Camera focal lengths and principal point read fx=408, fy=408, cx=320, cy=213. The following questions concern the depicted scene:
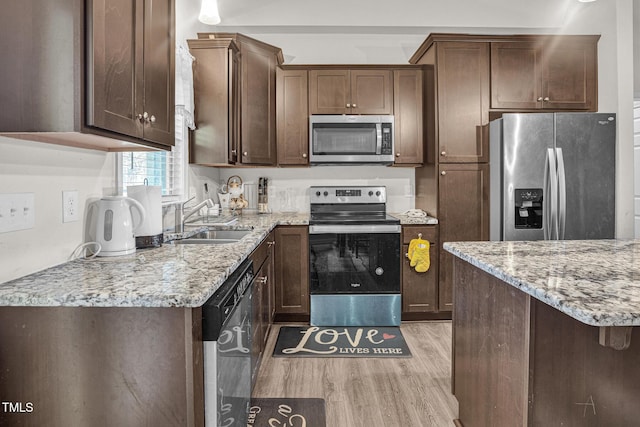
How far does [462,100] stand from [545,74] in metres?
0.72

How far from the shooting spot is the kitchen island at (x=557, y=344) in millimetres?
1084

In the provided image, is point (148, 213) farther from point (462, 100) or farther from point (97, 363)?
point (462, 100)

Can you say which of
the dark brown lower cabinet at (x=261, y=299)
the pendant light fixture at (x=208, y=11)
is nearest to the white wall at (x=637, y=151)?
the dark brown lower cabinet at (x=261, y=299)

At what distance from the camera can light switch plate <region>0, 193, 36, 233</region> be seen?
1.22m

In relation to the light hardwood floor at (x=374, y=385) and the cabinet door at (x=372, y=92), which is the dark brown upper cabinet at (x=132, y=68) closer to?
the light hardwood floor at (x=374, y=385)

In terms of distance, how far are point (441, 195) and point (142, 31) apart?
8.25ft

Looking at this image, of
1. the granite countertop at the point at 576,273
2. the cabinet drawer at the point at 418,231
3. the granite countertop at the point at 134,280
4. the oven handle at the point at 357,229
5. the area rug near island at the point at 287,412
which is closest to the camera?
the granite countertop at the point at 576,273

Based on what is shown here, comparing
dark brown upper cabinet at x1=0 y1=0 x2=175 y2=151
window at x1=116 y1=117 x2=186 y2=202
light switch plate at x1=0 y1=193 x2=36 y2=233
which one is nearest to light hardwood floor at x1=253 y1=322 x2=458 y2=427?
window at x1=116 y1=117 x2=186 y2=202

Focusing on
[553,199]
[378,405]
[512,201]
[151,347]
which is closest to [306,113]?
[512,201]

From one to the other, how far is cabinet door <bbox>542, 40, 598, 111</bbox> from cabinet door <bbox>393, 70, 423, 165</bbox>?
1008 millimetres

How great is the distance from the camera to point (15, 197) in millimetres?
1270

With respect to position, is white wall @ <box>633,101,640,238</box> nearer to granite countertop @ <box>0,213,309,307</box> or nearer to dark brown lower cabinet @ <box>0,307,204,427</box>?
granite countertop @ <box>0,213,309,307</box>

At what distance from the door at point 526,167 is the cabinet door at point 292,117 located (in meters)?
1.60

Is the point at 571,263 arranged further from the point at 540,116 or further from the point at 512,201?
the point at 540,116
